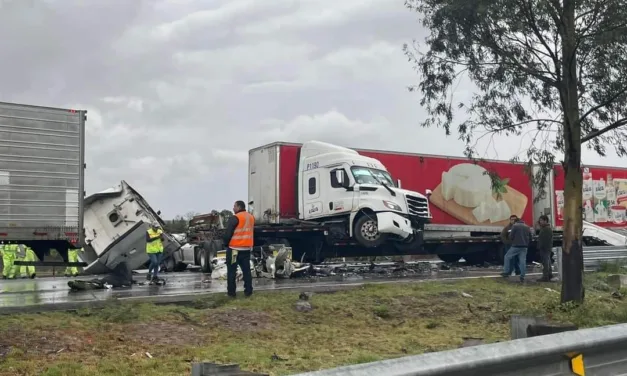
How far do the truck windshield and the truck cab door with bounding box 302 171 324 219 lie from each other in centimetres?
115

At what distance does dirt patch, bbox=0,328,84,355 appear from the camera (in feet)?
20.9

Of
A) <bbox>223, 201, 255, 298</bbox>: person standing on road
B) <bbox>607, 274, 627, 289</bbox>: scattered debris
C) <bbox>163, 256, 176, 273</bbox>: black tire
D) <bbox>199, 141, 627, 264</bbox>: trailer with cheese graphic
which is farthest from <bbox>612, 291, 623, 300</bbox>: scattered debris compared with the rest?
<bbox>163, 256, 176, 273</bbox>: black tire

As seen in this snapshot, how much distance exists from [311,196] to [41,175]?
25.3ft

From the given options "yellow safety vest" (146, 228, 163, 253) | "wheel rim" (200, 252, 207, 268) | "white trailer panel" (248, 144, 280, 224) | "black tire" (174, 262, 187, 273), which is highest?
"white trailer panel" (248, 144, 280, 224)

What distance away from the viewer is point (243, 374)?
10.6 ft

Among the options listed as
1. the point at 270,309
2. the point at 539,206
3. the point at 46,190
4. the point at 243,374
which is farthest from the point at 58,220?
the point at 539,206

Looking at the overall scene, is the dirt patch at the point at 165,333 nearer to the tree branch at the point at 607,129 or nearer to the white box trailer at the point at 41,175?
the tree branch at the point at 607,129

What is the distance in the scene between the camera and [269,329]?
8148mm

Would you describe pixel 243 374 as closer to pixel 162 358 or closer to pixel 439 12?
pixel 162 358

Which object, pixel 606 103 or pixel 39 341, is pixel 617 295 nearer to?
pixel 606 103

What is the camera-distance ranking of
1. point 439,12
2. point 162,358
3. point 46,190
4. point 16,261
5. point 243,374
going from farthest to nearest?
point 16,261
point 46,190
point 439,12
point 162,358
point 243,374

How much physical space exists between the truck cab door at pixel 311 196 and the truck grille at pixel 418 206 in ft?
9.09

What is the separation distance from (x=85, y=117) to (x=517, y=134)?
380 inches

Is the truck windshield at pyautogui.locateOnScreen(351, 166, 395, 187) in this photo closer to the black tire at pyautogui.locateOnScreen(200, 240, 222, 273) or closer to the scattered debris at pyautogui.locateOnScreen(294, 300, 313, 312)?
the black tire at pyautogui.locateOnScreen(200, 240, 222, 273)
